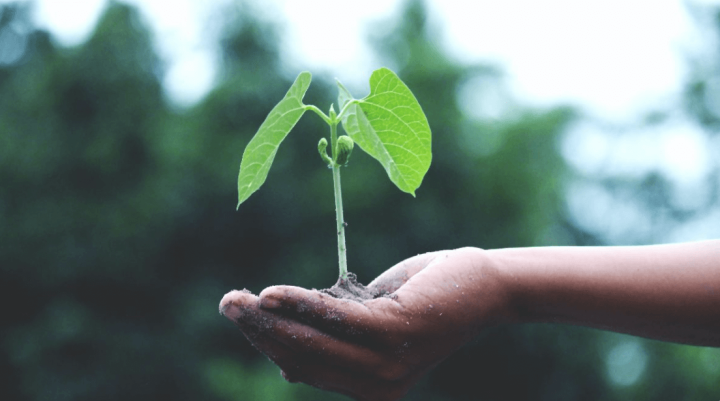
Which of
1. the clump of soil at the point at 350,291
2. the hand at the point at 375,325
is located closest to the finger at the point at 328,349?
the hand at the point at 375,325

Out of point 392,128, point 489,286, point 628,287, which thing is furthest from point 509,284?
point 392,128

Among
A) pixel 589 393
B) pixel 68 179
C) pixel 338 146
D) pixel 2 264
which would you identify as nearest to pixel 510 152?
pixel 589 393

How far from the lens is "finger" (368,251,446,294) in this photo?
1900 mm

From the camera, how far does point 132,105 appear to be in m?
12.4

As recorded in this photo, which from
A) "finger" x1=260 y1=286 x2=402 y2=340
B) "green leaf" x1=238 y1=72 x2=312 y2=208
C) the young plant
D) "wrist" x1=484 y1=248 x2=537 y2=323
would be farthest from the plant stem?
"wrist" x1=484 y1=248 x2=537 y2=323

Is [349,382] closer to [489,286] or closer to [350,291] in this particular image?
[350,291]

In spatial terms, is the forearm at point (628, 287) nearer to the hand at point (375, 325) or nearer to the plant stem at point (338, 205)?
the hand at point (375, 325)

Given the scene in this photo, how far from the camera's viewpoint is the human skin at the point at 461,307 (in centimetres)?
145

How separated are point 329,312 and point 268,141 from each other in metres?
0.59

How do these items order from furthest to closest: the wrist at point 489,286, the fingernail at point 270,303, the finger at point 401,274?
1. the finger at point 401,274
2. the wrist at point 489,286
3. the fingernail at point 270,303

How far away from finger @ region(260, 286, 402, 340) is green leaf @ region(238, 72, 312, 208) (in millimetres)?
436

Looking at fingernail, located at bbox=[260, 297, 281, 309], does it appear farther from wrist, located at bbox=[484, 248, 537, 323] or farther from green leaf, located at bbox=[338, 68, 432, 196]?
wrist, located at bbox=[484, 248, 537, 323]

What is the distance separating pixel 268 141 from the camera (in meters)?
1.77

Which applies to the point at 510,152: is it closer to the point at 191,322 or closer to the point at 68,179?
the point at 191,322
